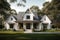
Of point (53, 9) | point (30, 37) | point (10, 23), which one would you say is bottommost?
point (30, 37)

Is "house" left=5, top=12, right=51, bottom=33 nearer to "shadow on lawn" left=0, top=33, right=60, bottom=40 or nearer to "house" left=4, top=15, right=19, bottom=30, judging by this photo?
"house" left=4, top=15, right=19, bottom=30

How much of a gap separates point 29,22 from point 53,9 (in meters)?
0.74

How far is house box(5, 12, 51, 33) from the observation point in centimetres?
512

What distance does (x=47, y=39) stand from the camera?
15.9 ft

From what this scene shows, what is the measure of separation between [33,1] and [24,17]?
499 mm

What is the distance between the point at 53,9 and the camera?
5.24 meters

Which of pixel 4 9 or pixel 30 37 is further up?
pixel 4 9

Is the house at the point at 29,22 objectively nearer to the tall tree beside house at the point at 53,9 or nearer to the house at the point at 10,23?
the house at the point at 10,23

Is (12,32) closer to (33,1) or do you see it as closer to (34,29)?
(34,29)

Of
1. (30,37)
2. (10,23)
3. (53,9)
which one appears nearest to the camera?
(30,37)

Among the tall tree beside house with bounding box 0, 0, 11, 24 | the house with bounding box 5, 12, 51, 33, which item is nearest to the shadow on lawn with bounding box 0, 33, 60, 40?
the house with bounding box 5, 12, 51, 33

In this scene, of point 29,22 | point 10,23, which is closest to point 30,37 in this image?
point 29,22

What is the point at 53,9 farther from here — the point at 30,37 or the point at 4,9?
the point at 4,9

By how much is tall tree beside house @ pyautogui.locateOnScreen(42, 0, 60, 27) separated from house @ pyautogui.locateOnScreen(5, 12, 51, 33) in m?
0.16
